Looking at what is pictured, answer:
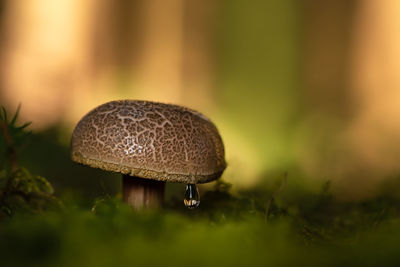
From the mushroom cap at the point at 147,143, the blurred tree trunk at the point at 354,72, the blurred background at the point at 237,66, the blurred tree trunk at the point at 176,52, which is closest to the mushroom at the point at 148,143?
the mushroom cap at the point at 147,143

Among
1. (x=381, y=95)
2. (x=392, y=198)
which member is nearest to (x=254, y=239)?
(x=392, y=198)

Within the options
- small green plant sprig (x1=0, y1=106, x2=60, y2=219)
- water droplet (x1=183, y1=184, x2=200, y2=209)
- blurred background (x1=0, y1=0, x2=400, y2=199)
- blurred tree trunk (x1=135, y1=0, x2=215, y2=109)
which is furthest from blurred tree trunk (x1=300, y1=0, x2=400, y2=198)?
small green plant sprig (x1=0, y1=106, x2=60, y2=219)

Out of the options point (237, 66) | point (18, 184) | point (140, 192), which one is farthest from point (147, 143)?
point (237, 66)

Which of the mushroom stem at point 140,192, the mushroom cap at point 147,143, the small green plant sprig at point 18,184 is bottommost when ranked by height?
the mushroom stem at point 140,192

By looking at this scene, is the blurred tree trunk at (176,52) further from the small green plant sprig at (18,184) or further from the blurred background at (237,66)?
the small green plant sprig at (18,184)

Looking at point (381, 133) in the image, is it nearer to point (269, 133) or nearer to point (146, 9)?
point (269, 133)

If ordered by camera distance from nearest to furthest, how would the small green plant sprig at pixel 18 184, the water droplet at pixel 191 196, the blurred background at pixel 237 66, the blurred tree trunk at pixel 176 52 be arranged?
1. the small green plant sprig at pixel 18 184
2. the water droplet at pixel 191 196
3. the blurred background at pixel 237 66
4. the blurred tree trunk at pixel 176 52

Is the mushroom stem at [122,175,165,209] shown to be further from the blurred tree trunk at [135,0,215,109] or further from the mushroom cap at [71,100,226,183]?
the blurred tree trunk at [135,0,215,109]

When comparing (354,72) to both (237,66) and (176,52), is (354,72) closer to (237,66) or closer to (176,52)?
(237,66)
